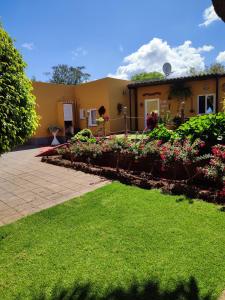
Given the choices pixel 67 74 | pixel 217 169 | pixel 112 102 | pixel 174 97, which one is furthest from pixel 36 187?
pixel 67 74

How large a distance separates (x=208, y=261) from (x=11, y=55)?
3.94 m

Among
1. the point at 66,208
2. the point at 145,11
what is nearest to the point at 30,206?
the point at 66,208

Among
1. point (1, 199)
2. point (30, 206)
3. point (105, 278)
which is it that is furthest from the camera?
point (1, 199)

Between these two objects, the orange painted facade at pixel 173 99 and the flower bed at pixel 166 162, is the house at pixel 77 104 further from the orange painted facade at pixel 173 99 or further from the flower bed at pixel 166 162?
the flower bed at pixel 166 162

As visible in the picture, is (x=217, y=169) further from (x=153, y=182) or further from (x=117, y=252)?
(x=117, y=252)

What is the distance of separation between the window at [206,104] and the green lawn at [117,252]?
1015 centimetres

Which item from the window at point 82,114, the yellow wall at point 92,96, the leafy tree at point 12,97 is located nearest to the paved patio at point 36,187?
the leafy tree at point 12,97

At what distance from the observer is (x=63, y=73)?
4812 cm

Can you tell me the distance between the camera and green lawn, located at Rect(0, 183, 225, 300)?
284 cm

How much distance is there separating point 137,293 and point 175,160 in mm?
3810

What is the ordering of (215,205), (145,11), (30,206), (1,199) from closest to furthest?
(215,205), (30,206), (1,199), (145,11)

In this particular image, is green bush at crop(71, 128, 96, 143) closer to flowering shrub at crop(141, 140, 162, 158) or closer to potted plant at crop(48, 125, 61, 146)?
flowering shrub at crop(141, 140, 162, 158)

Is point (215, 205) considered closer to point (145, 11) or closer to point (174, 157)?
point (174, 157)

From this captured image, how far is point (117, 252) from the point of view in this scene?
3.52 m
